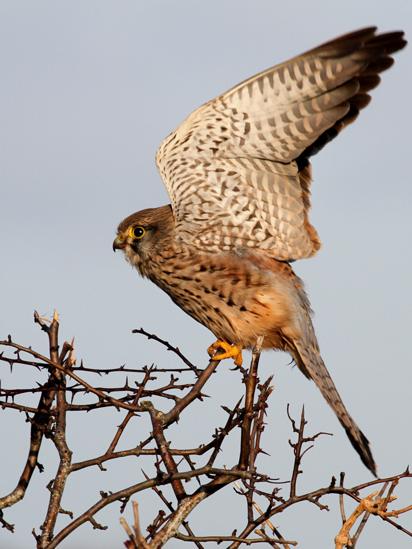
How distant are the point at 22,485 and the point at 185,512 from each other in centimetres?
62

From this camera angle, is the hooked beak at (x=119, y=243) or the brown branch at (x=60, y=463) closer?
the brown branch at (x=60, y=463)

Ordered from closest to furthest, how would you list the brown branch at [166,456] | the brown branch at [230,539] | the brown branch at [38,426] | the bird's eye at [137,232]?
the brown branch at [230,539], the brown branch at [166,456], the brown branch at [38,426], the bird's eye at [137,232]

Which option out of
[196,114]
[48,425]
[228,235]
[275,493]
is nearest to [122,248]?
[228,235]

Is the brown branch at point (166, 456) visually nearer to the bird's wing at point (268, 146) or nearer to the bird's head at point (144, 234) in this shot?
the bird's wing at point (268, 146)

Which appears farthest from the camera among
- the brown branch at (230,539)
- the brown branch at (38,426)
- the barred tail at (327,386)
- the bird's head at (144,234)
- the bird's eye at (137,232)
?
the bird's eye at (137,232)

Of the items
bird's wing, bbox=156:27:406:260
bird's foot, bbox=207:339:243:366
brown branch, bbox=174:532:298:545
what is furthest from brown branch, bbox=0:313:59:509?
bird's wing, bbox=156:27:406:260

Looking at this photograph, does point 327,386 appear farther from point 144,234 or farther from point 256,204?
point 144,234

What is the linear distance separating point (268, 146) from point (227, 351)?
3.52 ft

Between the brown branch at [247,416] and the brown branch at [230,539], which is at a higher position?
the brown branch at [247,416]

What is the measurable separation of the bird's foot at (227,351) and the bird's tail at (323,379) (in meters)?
0.27

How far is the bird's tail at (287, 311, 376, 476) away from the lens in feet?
13.1

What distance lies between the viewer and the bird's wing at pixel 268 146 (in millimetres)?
4023

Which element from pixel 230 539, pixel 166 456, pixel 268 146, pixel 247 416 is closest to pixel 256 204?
pixel 268 146

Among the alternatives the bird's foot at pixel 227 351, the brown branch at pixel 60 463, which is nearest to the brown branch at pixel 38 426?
the brown branch at pixel 60 463
